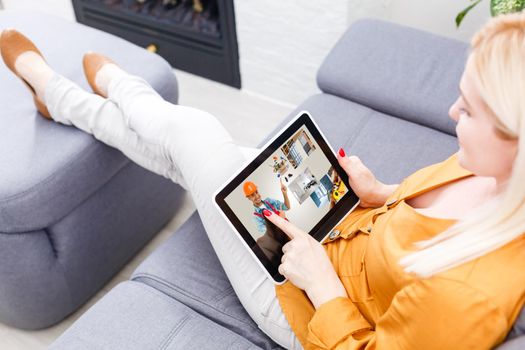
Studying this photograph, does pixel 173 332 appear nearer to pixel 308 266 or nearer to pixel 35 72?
pixel 308 266

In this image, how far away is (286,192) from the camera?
3.95 feet

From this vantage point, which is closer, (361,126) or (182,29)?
(361,126)

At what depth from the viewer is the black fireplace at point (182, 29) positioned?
2.37 metres

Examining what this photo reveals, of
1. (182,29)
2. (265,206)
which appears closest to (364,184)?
(265,206)

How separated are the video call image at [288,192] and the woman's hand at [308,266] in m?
0.03

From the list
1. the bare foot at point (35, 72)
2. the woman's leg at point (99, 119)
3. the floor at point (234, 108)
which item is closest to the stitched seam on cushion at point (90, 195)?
the woman's leg at point (99, 119)

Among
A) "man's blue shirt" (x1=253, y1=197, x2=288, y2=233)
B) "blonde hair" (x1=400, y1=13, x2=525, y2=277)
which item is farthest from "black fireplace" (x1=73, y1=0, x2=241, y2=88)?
"blonde hair" (x1=400, y1=13, x2=525, y2=277)

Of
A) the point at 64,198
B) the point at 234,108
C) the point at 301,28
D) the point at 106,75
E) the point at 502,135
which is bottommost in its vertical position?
the point at 234,108

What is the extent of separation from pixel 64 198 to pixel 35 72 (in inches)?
13.6

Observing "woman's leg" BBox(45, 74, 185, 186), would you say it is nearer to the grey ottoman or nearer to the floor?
the grey ottoman

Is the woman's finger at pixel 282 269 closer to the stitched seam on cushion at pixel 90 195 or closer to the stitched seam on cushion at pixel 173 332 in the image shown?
the stitched seam on cushion at pixel 173 332

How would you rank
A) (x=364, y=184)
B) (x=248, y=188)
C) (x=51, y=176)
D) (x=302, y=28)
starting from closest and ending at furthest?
1. (x=248, y=188)
2. (x=364, y=184)
3. (x=51, y=176)
4. (x=302, y=28)

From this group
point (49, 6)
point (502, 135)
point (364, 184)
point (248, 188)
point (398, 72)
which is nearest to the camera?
point (502, 135)

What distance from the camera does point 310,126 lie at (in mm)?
1247
